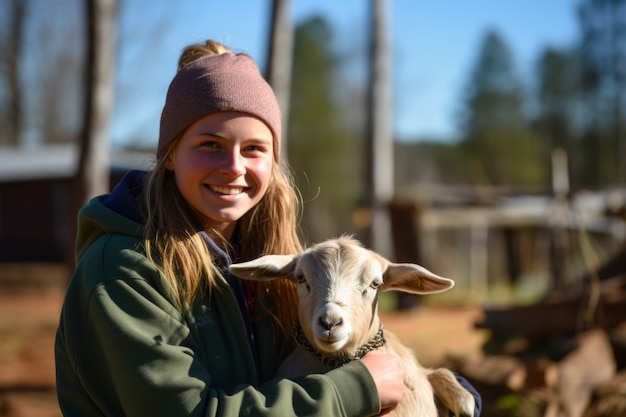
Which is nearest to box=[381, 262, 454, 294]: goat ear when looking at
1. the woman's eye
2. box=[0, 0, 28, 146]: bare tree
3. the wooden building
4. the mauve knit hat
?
the mauve knit hat

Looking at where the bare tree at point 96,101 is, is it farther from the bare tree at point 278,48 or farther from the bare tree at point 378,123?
the bare tree at point 378,123

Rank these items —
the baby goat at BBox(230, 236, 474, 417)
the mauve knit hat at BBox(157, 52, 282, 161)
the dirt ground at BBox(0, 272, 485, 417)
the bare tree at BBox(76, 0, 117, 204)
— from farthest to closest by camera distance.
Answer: the bare tree at BBox(76, 0, 117, 204)
the dirt ground at BBox(0, 272, 485, 417)
the baby goat at BBox(230, 236, 474, 417)
the mauve knit hat at BBox(157, 52, 282, 161)

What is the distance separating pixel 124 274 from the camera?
2.47 metres

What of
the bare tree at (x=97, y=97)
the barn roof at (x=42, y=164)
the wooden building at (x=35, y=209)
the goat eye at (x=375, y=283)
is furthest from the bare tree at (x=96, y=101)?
the wooden building at (x=35, y=209)

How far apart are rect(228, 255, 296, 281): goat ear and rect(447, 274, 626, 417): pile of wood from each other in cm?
333

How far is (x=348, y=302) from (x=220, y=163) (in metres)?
0.77

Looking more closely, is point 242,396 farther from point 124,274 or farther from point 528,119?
point 528,119

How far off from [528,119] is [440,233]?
7.97 meters

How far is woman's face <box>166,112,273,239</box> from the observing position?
2.78 meters

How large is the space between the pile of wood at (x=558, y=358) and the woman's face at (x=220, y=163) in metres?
3.72

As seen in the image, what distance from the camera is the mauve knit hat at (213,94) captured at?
2.77 metres

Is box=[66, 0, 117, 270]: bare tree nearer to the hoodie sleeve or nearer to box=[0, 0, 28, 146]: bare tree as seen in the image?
the hoodie sleeve

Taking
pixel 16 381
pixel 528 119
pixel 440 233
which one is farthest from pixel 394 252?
pixel 528 119

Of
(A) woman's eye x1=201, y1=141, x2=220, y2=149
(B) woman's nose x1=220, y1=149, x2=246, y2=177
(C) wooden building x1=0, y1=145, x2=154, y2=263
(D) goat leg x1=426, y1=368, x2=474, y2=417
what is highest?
(A) woman's eye x1=201, y1=141, x2=220, y2=149
